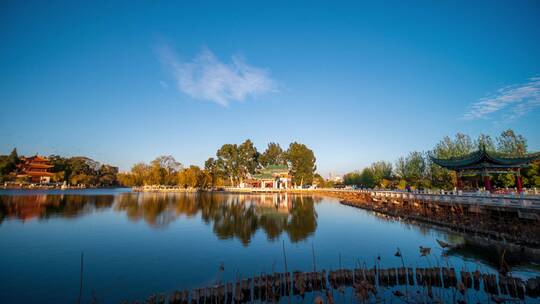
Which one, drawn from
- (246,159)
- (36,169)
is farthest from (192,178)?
(36,169)

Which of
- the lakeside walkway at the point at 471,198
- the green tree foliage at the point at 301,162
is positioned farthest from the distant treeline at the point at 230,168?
the lakeside walkway at the point at 471,198

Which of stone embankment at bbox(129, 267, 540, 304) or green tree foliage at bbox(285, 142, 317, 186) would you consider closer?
stone embankment at bbox(129, 267, 540, 304)

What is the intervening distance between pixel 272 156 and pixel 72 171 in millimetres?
54309

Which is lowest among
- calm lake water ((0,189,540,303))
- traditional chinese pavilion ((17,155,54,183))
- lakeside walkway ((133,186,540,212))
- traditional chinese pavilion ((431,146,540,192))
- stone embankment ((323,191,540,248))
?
calm lake water ((0,189,540,303))

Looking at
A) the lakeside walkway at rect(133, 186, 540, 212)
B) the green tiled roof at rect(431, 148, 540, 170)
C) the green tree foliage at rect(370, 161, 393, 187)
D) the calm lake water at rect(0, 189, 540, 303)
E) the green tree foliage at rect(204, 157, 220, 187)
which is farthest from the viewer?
the green tree foliage at rect(204, 157, 220, 187)

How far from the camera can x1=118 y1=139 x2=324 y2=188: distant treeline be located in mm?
68938

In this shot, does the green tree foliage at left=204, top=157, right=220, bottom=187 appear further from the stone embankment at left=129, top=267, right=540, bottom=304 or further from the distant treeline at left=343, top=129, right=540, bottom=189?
the stone embankment at left=129, top=267, right=540, bottom=304

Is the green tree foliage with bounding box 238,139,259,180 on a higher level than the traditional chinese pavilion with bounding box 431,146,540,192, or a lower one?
higher

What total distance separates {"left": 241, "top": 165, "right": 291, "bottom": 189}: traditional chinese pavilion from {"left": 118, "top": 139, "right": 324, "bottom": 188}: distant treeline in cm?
376

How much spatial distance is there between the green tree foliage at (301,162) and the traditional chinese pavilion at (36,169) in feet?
200

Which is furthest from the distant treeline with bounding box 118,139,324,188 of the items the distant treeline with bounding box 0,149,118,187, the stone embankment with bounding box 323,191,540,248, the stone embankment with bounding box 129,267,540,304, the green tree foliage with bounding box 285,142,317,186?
the stone embankment with bounding box 129,267,540,304

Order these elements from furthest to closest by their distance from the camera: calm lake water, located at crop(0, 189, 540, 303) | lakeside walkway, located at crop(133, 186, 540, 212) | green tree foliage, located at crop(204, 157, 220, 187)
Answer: green tree foliage, located at crop(204, 157, 220, 187) < lakeside walkway, located at crop(133, 186, 540, 212) < calm lake water, located at crop(0, 189, 540, 303)

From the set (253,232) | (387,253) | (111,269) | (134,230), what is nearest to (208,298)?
(111,269)

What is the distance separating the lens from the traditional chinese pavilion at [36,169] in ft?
216
